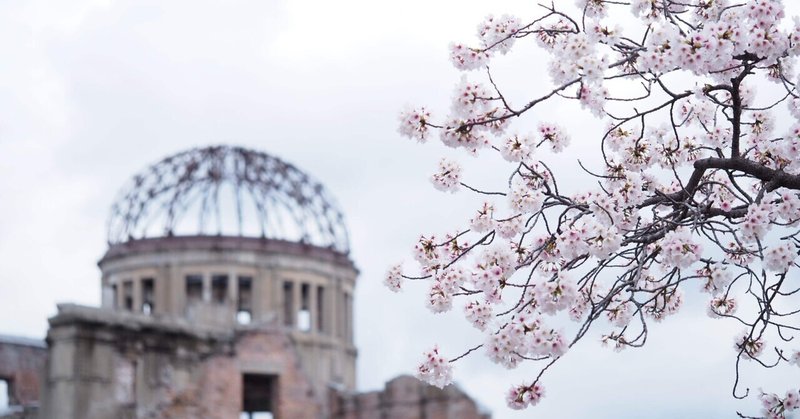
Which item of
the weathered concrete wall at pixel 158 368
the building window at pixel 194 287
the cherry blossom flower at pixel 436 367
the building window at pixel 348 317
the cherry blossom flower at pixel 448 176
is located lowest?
the cherry blossom flower at pixel 436 367

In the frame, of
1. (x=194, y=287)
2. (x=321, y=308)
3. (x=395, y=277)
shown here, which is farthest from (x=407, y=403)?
(x=395, y=277)

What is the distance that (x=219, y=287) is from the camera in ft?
165

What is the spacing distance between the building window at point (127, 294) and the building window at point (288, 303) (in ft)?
20.4

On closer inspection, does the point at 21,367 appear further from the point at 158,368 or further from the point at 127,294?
the point at 127,294

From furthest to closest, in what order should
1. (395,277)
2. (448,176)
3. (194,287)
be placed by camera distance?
(194,287)
(395,277)
(448,176)

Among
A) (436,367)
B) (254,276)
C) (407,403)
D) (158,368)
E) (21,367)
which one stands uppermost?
(254,276)

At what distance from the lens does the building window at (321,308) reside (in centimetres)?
5141

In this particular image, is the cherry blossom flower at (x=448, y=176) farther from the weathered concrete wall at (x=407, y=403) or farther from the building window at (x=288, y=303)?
the building window at (x=288, y=303)

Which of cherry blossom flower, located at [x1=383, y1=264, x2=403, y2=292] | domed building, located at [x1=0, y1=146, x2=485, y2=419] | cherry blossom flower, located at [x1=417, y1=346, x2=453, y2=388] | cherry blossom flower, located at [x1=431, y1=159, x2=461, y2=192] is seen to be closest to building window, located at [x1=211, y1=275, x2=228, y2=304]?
domed building, located at [x1=0, y1=146, x2=485, y2=419]

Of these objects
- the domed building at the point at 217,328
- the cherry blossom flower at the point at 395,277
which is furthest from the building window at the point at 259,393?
the cherry blossom flower at the point at 395,277

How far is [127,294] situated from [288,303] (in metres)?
6.67

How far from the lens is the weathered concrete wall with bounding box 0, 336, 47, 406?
42.7 metres

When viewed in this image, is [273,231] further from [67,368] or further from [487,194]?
[487,194]

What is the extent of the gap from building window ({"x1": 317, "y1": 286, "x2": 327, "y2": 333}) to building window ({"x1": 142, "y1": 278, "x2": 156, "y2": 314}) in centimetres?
669
